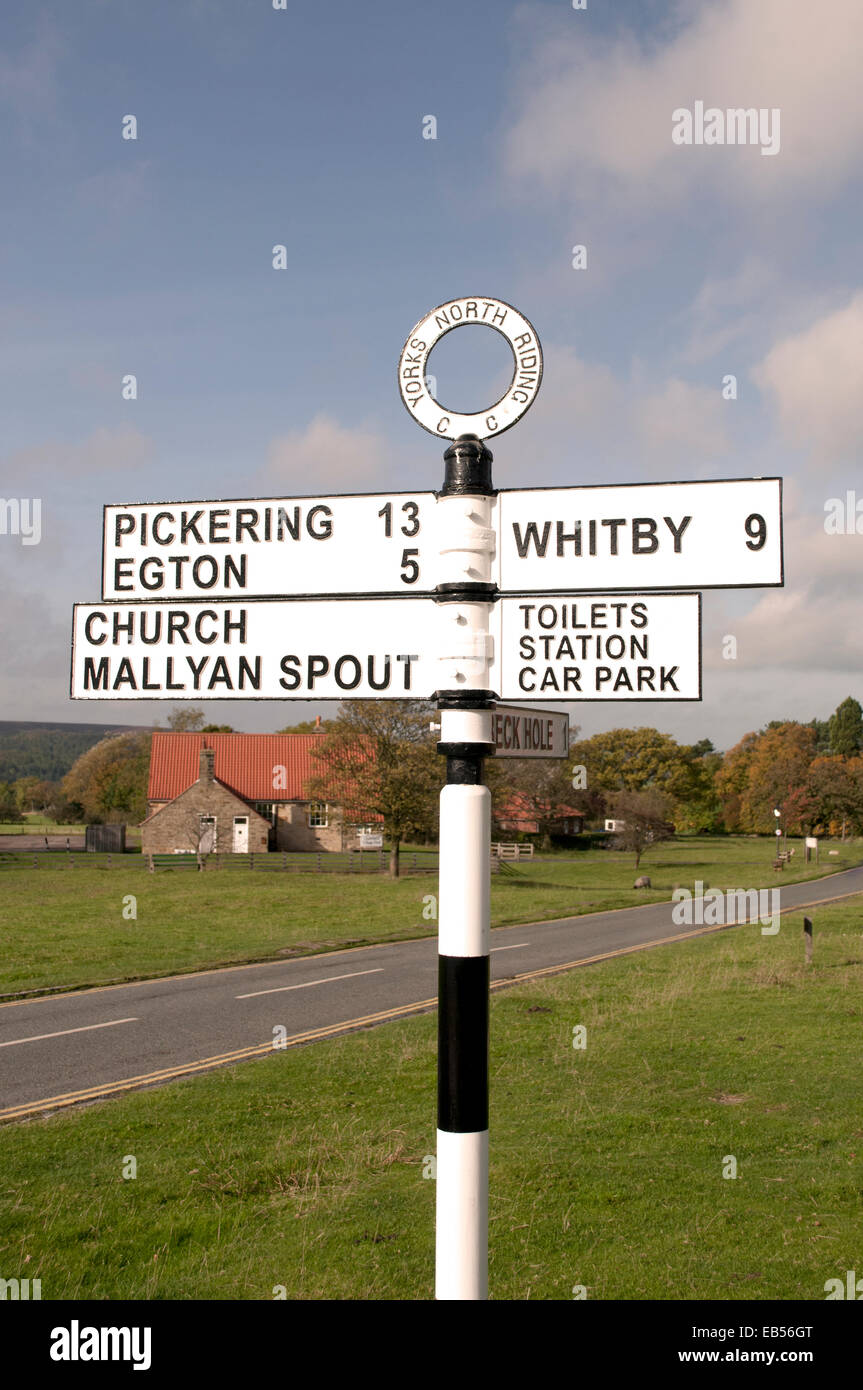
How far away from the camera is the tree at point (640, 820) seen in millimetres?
56000

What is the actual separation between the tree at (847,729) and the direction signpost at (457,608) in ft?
397

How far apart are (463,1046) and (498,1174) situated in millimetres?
5301

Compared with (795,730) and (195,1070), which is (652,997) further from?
(795,730)

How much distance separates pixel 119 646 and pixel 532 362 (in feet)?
5.64

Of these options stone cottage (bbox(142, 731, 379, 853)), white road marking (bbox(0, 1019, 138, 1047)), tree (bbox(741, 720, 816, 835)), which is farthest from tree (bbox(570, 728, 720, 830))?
white road marking (bbox(0, 1019, 138, 1047))

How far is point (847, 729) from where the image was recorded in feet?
388

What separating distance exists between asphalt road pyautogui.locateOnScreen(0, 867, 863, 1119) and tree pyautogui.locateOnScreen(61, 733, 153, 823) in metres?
68.3

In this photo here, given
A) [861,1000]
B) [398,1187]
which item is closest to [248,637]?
[398,1187]

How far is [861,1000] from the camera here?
1533cm

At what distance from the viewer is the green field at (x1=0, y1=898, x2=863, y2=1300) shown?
582 cm

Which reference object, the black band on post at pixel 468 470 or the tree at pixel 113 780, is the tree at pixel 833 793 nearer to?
the tree at pixel 113 780

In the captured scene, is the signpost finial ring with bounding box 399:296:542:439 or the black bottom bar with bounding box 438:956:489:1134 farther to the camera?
the signpost finial ring with bounding box 399:296:542:439

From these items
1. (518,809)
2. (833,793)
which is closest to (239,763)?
(518,809)

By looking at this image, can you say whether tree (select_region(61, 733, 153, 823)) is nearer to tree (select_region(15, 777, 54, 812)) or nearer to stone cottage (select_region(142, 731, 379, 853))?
tree (select_region(15, 777, 54, 812))
